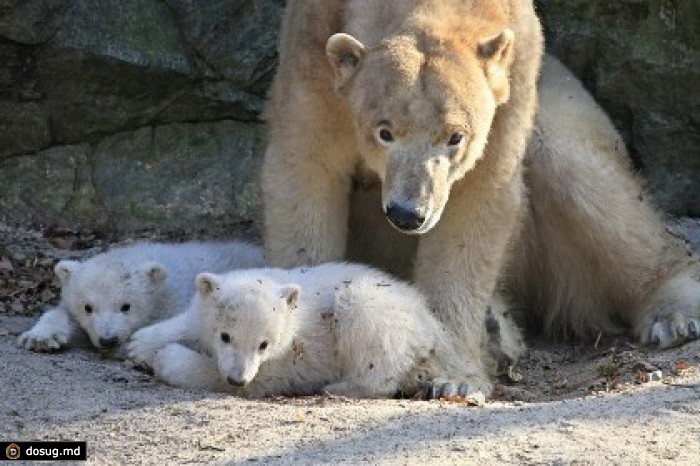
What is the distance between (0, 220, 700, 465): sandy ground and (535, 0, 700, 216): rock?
2.58 m

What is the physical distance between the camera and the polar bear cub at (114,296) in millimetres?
6867

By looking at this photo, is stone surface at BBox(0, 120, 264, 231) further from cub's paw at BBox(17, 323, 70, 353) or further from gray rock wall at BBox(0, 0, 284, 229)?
cub's paw at BBox(17, 323, 70, 353)

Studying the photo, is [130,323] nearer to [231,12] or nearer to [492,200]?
[492,200]

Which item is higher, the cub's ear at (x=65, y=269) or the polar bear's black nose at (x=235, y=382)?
the cub's ear at (x=65, y=269)

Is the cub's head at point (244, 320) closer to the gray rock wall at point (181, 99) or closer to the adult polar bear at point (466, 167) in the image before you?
the adult polar bear at point (466, 167)

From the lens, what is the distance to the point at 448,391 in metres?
6.45

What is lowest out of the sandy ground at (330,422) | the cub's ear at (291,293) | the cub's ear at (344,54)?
the sandy ground at (330,422)

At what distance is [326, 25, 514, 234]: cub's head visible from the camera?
6.23 m

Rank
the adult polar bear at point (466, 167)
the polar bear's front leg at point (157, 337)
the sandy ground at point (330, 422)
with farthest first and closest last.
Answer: the polar bear's front leg at point (157, 337) < the adult polar bear at point (466, 167) < the sandy ground at point (330, 422)

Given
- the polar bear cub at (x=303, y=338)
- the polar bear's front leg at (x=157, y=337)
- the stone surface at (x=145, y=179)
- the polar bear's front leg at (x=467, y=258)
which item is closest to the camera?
the polar bear cub at (x=303, y=338)

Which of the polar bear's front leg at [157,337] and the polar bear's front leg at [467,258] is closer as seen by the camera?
the polar bear's front leg at [157,337]

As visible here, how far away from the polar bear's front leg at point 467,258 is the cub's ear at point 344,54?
904mm

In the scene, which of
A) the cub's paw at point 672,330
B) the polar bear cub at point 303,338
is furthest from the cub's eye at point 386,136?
the cub's paw at point 672,330

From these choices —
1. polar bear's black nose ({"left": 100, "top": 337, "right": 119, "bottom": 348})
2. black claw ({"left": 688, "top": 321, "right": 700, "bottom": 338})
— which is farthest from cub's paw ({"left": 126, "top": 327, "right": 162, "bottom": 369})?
black claw ({"left": 688, "top": 321, "right": 700, "bottom": 338})
